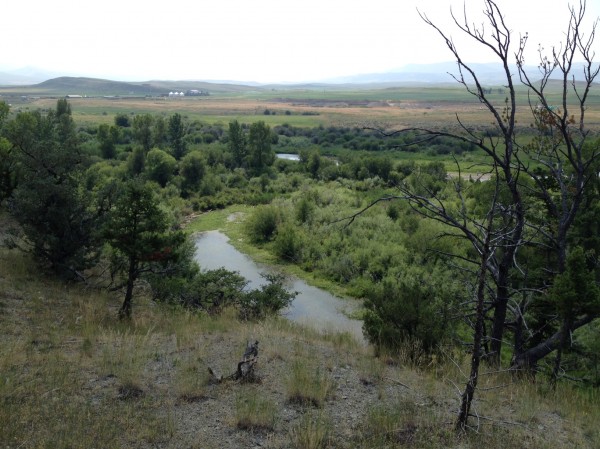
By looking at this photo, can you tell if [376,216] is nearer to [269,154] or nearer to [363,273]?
[363,273]

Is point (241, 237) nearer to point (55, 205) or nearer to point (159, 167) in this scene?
point (159, 167)

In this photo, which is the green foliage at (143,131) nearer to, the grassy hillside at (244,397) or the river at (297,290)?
the river at (297,290)

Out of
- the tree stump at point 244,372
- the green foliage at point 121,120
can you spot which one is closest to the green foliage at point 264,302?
the tree stump at point 244,372

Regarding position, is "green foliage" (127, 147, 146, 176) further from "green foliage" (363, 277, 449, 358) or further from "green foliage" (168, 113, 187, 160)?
"green foliage" (363, 277, 449, 358)

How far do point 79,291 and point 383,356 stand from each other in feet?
30.7

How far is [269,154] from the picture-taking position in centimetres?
5178

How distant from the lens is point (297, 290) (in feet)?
75.4

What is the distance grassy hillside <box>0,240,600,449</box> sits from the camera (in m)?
5.77

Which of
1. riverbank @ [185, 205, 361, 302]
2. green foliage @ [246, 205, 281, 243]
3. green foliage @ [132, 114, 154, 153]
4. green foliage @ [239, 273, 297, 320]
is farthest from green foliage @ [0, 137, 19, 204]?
green foliage @ [132, 114, 154, 153]

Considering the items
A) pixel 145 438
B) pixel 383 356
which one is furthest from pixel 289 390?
pixel 383 356

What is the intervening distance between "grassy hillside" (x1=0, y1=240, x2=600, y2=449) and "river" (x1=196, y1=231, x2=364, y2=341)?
6432 mm

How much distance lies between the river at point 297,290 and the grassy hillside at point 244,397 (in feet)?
21.1

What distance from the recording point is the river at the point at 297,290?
1880 centimetres

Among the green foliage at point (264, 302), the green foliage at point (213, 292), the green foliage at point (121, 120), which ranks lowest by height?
the green foliage at point (264, 302)
